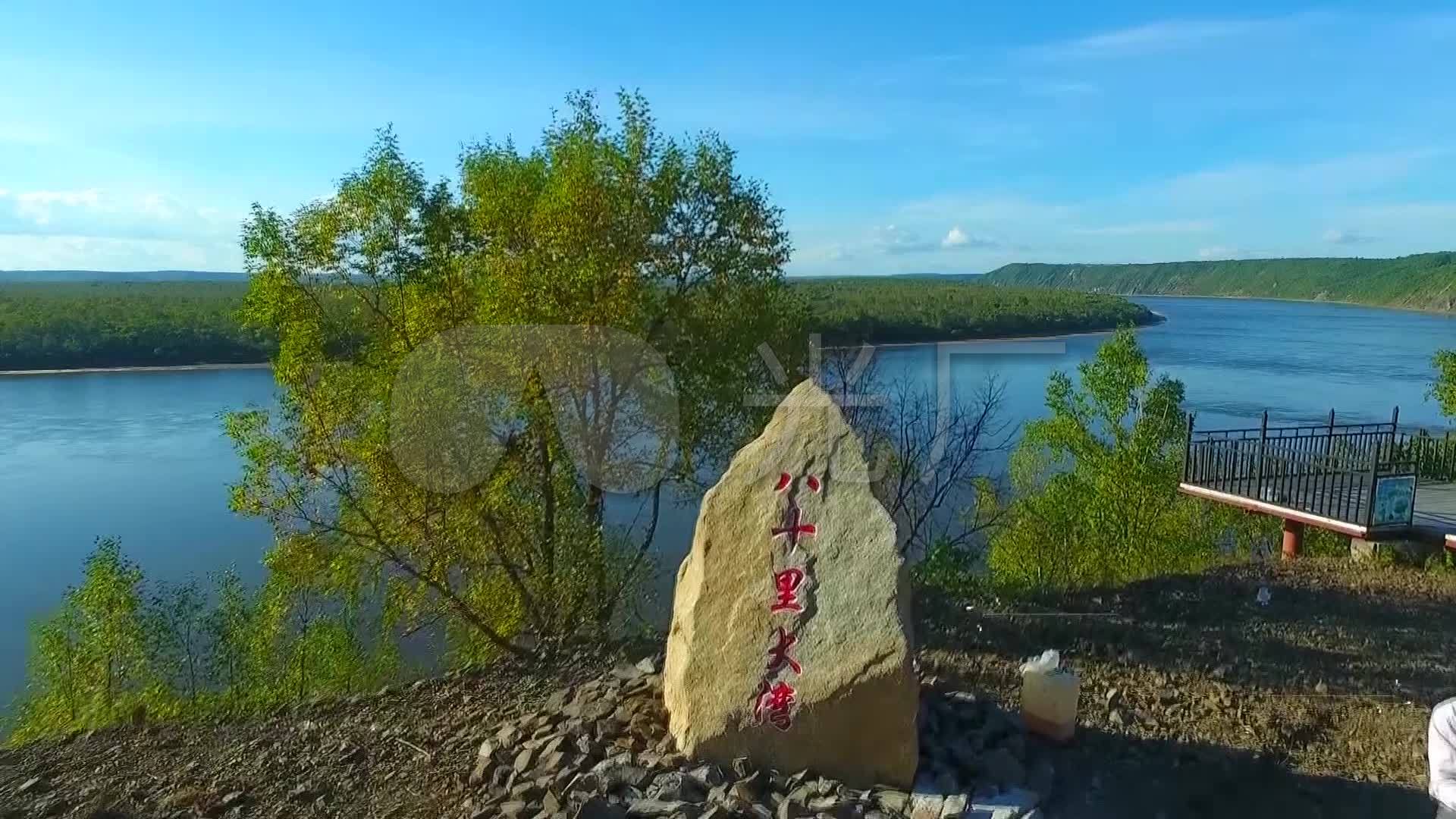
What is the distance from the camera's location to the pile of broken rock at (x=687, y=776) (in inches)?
143

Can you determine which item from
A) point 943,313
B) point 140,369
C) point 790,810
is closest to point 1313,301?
point 943,313

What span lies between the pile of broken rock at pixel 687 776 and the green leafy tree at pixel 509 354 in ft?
12.3

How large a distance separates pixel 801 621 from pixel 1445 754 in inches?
81.0

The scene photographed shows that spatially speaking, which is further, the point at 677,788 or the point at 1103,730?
the point at 1103,730

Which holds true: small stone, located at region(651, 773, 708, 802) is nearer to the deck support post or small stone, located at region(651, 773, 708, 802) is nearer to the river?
the deck support post

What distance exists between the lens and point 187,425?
1008 inches

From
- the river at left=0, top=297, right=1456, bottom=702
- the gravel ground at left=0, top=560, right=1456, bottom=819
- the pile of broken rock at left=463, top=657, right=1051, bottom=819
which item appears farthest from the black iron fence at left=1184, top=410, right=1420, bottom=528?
the pile of broken rock at left=463, top=657, right=1051, bottom=819

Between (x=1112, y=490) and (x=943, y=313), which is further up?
(x=943, y=313)

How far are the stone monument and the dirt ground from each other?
90cm

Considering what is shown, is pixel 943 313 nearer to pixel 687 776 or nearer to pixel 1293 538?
pixel 1293 538

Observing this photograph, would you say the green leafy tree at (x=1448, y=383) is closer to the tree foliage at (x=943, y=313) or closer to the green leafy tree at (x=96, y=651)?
the tree foliage at (x=943, y=313)

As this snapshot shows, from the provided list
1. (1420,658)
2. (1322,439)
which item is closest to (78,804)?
(1420,658)

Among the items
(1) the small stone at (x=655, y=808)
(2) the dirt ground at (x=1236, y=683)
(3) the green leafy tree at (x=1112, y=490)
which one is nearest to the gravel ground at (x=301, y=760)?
(1) the small stone at (x=655, y=808)

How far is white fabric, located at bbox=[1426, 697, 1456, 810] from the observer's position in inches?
107
